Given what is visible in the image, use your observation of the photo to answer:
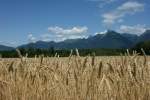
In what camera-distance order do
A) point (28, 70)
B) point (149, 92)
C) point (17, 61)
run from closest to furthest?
point (149, 92), point (28, 70), point (17, 61)

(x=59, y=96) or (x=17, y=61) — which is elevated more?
(x=17, y=61)

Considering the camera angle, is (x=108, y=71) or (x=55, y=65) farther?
(x=55, y=65)

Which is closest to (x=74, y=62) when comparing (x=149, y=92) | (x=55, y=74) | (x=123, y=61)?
(x=55, y=74)

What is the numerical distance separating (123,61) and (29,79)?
1.29 m

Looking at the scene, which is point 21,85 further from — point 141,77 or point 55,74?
point 141,77

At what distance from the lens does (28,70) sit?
500 cm

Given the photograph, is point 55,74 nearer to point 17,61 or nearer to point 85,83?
point 85,83

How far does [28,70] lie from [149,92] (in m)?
1.60

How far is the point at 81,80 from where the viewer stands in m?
4.56

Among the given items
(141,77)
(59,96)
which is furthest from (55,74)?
(141,77)

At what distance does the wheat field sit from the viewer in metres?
4.39

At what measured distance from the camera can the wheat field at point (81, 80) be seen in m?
4.39

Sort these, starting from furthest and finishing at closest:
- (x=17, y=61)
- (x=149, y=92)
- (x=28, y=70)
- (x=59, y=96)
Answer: (x=17, y=61) → (x=28, y=70) → (x=59, y=96) → (x=149, y=92)

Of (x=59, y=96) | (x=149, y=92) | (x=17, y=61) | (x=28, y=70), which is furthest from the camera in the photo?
(x=17, y=61)
